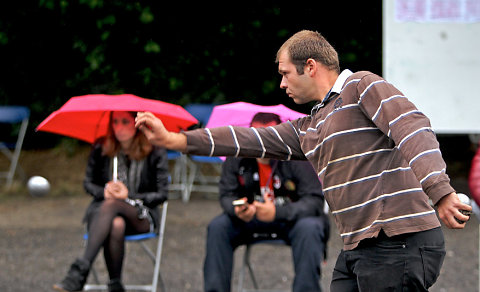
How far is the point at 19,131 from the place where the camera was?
32.9ft

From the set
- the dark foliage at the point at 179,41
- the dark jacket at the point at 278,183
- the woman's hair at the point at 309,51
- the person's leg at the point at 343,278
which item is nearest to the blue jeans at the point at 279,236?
the dark jacket at the point at 278,183

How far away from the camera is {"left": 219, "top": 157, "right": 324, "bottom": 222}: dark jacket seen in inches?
189

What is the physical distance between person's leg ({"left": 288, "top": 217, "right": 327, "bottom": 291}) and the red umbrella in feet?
3.26

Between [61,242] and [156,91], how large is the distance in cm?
267

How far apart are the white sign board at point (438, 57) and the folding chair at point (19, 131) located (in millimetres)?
5373

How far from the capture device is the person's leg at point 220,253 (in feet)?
15.0

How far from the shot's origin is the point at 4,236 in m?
7.23

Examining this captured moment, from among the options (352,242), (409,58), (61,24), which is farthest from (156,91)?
(352,242)

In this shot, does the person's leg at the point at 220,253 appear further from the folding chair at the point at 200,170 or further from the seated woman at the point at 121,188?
the folding chair at the point at 200,170

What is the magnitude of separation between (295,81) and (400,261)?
0.81 m

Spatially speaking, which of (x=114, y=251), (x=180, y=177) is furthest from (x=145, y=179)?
(x=180, y=177)

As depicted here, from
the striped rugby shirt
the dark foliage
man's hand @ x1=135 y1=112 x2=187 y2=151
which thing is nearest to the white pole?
the striped rugby shirt

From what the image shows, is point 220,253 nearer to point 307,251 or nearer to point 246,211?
point 246,211

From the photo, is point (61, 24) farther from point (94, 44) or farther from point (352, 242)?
point (352, 242)
